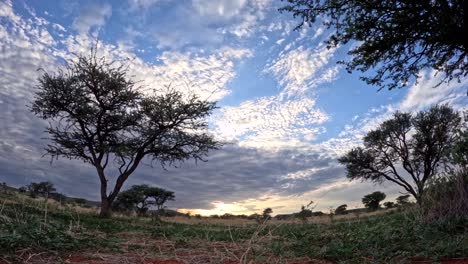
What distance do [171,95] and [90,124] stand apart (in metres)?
4.75

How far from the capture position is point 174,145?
854 inches

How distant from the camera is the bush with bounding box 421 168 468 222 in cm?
698

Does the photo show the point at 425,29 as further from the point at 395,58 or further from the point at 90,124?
the point at 90,124

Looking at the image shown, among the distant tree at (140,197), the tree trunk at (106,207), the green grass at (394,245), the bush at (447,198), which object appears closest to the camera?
the green grass at (394,245)

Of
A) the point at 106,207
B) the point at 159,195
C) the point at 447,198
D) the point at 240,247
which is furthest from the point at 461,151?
the point at 159,195

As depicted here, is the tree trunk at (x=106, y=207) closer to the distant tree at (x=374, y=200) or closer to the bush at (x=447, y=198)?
the bush at (x=447, y=198)

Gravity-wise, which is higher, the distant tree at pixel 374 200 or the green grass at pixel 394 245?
the distant tree at pixel 374 200

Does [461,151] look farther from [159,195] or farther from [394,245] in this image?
[159,195]

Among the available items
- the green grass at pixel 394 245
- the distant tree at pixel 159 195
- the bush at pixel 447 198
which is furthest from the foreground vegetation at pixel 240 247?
the distant tree at pixel 159 195

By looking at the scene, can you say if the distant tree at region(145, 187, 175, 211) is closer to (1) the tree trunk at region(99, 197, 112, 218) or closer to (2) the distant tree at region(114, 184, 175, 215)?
(2) the distant tree at region(114, 184, 175, 215)

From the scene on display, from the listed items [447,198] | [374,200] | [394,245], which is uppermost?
[374,200]

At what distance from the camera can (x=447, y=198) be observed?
734 cm

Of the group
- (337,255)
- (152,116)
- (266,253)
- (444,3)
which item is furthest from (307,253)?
(152,116)

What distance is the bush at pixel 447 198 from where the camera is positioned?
6.98 meters
